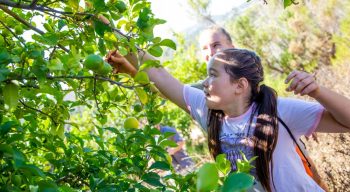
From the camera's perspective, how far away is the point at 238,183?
1.77 ft

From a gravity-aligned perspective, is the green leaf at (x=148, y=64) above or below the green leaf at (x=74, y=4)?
below

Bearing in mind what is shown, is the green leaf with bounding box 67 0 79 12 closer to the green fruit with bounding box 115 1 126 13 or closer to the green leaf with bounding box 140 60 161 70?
the green fruit with bounding box 115 1 126 13

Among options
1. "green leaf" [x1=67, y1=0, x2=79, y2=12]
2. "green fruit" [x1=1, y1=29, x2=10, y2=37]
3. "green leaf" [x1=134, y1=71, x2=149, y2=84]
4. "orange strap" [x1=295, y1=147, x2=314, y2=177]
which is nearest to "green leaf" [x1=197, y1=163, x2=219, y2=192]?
"green leaf" [x1=134, y1=71, x2=149, y2=84]

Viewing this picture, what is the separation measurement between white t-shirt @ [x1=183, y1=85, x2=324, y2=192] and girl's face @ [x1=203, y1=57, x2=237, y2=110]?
85mm

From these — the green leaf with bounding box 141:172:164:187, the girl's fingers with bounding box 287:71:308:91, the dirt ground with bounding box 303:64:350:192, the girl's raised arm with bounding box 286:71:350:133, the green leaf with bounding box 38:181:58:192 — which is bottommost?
the dirt ground with bounding box 303:64:350:192

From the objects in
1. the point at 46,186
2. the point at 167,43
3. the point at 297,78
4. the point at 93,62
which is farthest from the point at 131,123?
the point at 46,186

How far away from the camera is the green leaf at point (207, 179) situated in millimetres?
536

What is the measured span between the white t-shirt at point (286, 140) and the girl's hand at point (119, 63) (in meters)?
0.42

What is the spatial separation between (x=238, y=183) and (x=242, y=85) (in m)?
1.25

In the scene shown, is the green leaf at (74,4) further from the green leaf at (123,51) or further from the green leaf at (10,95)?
the green leaf at (10,95)

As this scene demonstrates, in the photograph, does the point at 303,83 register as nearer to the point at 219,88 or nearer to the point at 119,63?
the point at 219,88

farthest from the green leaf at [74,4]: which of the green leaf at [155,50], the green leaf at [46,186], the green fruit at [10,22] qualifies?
the green leaf at [46,186]

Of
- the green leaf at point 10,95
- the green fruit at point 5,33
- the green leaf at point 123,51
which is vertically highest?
the green fruit at point 5,33

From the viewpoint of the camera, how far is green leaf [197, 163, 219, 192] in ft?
1.76
